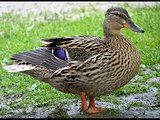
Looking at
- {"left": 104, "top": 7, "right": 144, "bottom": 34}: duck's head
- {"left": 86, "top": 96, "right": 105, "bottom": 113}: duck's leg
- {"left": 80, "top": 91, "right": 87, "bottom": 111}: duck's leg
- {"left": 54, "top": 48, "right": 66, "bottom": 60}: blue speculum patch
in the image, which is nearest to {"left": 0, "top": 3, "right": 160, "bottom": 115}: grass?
{"left": 86, "top": 96, "right": 105, "bottom": 113}: duck's leg

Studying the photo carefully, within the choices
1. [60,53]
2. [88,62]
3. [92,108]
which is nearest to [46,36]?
[60,53]

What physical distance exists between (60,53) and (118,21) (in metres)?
0.84

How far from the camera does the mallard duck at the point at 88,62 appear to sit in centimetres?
674

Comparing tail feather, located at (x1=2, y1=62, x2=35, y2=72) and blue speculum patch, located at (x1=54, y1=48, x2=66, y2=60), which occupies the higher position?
blue speculum patch, located at (x1=54, y1=48, x2=66, y2=60)

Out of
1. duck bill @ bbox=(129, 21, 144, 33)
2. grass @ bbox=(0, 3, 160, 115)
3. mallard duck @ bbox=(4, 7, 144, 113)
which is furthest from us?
grass @ bbox=(0, 3, 160, 115)

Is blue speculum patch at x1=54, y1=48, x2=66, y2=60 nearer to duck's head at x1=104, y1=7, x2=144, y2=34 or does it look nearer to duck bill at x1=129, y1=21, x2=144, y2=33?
duck's head at x1=104, y1=7, x2=144, y2=34

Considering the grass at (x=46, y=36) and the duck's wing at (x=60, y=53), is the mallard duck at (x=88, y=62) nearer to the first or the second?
the duck's wing at (x=60, y=53)

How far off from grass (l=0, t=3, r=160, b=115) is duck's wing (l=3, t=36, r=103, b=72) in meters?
0.74

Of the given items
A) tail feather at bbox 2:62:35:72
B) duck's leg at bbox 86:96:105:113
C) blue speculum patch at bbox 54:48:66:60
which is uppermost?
blue speculum patch at bbox 54:48:66:60

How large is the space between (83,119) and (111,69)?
0.71 metres

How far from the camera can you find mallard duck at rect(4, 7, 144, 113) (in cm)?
674

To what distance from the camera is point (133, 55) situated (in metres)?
6.92

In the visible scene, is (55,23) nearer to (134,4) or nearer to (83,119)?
(134,4)

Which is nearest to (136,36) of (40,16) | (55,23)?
(55,23)
